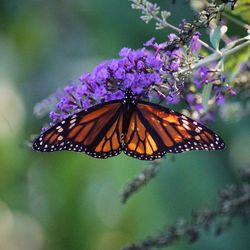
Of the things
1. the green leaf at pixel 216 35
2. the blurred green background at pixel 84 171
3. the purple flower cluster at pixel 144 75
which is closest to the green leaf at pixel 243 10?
the green leaf at pixel 216 35

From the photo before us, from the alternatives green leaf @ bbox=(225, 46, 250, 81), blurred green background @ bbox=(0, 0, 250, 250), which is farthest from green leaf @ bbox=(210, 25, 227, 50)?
blurred green background @ bbox=(0, 0, 250, 250)

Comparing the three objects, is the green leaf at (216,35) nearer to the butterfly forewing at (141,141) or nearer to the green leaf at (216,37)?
the green leaf at (216,37)

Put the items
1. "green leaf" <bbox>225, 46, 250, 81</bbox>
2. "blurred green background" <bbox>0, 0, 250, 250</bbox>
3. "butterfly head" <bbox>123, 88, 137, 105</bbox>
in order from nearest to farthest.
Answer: "butterfly head" <bbox>123, 88, 137, 105</bbox>, "green leaf" <bbox>225, 46, 250, 81</bbox>, "blurred green background" <bbox>0, 0, 250, 250</bbox>

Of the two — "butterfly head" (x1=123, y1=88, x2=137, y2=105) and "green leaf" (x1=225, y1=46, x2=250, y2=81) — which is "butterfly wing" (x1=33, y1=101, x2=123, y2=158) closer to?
"butterfly head" (x1=123, y1=88, x2=137, y2=105)

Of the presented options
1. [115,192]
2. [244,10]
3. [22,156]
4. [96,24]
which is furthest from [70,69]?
[244,10]

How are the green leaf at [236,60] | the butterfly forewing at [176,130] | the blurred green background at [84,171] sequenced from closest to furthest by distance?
the butterfly forewing at [176,130], the green leaf at [236,60], the blurred green background at [84,171]

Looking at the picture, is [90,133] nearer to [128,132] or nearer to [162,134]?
[128,132]
